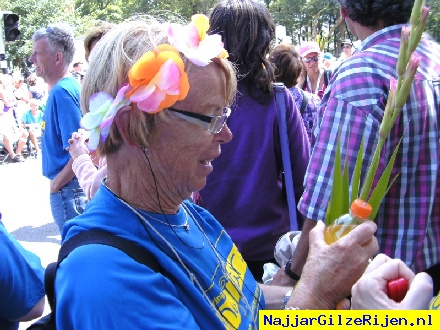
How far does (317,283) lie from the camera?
1399 mm

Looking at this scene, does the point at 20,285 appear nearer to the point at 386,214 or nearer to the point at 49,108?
the point at 386,214

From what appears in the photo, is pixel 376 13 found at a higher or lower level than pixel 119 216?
higher

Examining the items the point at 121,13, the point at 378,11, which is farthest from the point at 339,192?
the point at 121,13

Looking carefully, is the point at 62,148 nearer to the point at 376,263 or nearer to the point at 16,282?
the point at 16,282

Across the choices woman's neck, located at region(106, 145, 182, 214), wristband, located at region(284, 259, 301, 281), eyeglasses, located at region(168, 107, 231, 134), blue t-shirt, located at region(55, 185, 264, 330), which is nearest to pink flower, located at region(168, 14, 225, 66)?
eyeglasses, located at region(168, 107, 231, 134)

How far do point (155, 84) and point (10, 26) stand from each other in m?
9.57

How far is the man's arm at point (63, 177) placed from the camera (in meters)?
3.65

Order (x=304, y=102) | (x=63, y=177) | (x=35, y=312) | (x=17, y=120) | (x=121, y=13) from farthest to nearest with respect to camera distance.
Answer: (x=121, y=13)
(x=17, y=120)
(x=63, y=177)
(x=304, y=102)
(x=35, y=312)

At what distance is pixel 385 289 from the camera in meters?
1.26

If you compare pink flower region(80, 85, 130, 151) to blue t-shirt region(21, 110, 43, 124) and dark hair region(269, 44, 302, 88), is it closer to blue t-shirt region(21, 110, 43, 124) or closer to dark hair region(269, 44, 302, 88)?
dark hair region(269, 44, 302, 88)

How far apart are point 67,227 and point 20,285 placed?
2.50ft

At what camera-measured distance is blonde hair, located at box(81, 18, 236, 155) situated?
1.31 meters

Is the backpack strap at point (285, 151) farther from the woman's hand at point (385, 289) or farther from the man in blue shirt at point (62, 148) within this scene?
the man in blue shirt at point (62, 148)

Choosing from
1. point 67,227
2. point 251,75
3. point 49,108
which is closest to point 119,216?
point 67,227
